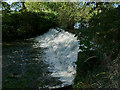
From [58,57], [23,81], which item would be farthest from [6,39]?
[23,81]

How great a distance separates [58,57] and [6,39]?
637 cm

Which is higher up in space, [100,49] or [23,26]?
[23,26]

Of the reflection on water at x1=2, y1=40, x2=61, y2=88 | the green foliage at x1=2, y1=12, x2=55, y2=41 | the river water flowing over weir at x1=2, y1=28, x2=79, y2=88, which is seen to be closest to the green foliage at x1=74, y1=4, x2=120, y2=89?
the river water flowing over weir at x1=2, y1=28, x2=79, y2=88

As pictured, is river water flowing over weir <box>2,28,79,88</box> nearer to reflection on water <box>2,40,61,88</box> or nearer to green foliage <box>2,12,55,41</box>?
reflection on water <box>2,40,61,88</box>

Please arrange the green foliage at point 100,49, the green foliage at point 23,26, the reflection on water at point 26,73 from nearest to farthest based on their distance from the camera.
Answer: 1. the green foliage at point 100,49
2. the reflection on water at point 26,73
3. the green foliage at point 23,26

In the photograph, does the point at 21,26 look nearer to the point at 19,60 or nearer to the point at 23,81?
the point at 19,60

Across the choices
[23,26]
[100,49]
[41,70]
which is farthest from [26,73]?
[23,26]

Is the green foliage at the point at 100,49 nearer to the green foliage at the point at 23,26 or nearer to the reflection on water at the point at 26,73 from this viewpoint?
the reflection on water at the point at 26,73

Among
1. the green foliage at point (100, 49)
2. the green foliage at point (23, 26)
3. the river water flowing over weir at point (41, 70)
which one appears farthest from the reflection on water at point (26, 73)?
the green foliage at point (23, 26)

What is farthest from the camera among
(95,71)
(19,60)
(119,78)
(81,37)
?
(19,60)

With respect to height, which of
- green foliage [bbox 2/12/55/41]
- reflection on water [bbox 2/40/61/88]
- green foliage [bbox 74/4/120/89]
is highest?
green foliage [bbox 2/12/55/41]

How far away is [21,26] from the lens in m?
12.3

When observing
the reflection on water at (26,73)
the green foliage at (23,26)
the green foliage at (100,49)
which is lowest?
the reflection on water at (26,73)

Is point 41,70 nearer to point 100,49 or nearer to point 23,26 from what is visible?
point 100,49
